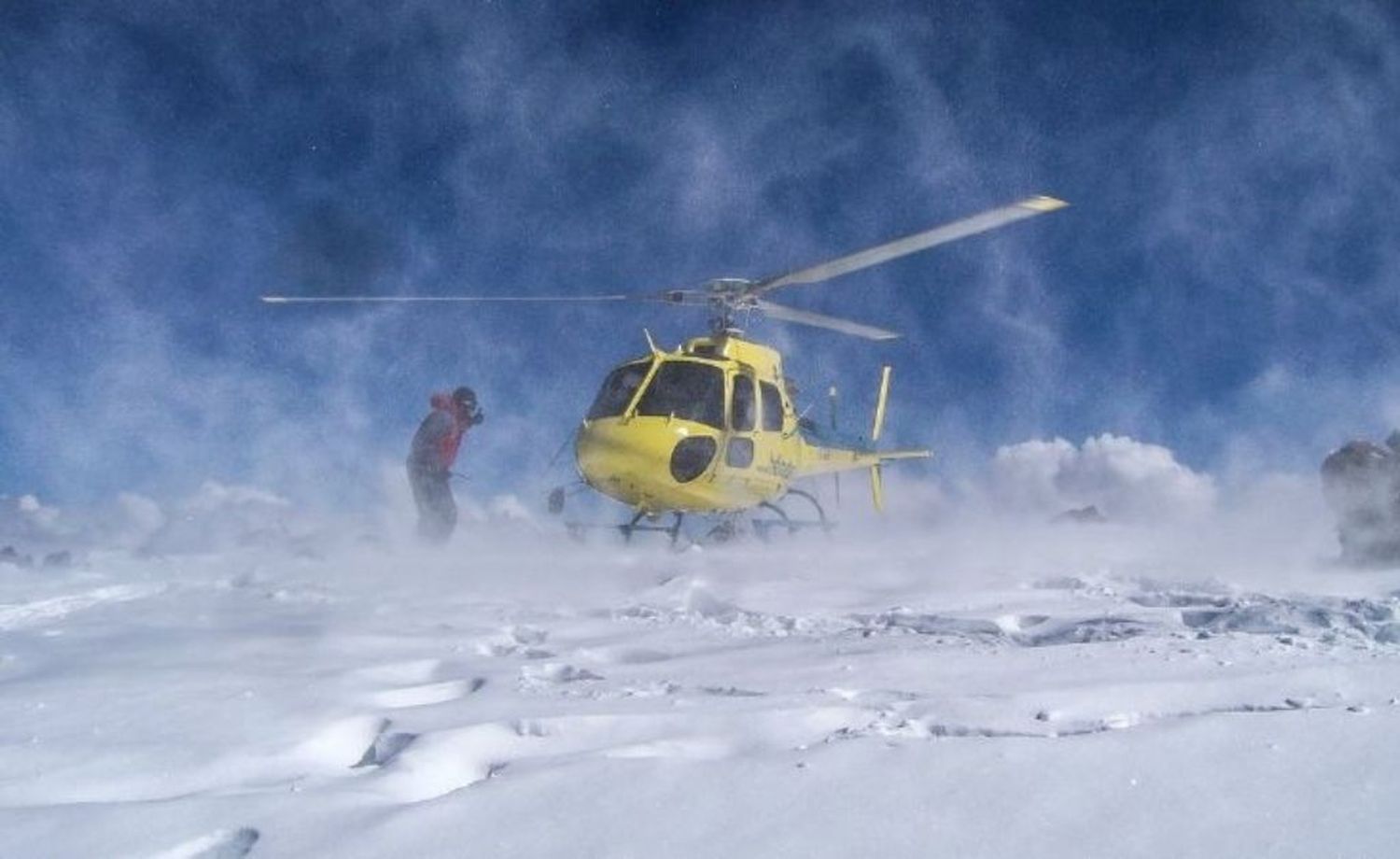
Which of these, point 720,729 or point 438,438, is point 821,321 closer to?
point 438,438

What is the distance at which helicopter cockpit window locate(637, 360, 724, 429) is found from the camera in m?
11.0

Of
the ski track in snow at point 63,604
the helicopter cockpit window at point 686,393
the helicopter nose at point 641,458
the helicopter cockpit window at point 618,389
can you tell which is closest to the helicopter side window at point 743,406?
the helicopter cockpit window at point 686,393

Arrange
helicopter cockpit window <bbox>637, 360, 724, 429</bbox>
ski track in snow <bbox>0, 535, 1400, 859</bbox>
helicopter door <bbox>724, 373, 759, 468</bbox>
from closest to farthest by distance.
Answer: ski track in snow <bbox>0, 535, 1400, 859</bbox> < helicopter cockpit window <bbox>637, 360, 724, 429</bbox> < helicopter door <bbox>724, 373, 759, 468</bbox>

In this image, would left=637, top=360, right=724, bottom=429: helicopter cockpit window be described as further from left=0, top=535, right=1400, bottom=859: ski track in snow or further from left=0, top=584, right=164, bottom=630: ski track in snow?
left=0, top=584, right=164, bottom=630: ski track in snow

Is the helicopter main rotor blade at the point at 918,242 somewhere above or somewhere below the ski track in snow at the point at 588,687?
above

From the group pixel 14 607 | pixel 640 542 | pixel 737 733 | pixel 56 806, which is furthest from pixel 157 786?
pixel 640 542

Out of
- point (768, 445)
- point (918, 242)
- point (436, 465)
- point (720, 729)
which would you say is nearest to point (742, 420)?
point (768, 445)

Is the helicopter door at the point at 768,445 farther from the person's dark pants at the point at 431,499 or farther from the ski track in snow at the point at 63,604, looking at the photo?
the ski track in snow at the point at 63,604

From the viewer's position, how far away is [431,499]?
1382cm

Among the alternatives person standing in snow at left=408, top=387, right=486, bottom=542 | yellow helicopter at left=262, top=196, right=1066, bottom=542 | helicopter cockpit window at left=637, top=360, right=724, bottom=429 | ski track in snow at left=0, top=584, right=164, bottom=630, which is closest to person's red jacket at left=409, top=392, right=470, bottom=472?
person standing in snow at left=408, top=387, right=486, bottom=542

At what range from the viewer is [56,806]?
2166 millimetres

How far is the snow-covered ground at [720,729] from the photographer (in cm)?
192

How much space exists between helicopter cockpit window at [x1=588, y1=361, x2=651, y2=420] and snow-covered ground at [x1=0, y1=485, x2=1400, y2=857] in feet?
17.1

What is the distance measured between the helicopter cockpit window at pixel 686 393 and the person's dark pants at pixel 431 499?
4673mm
